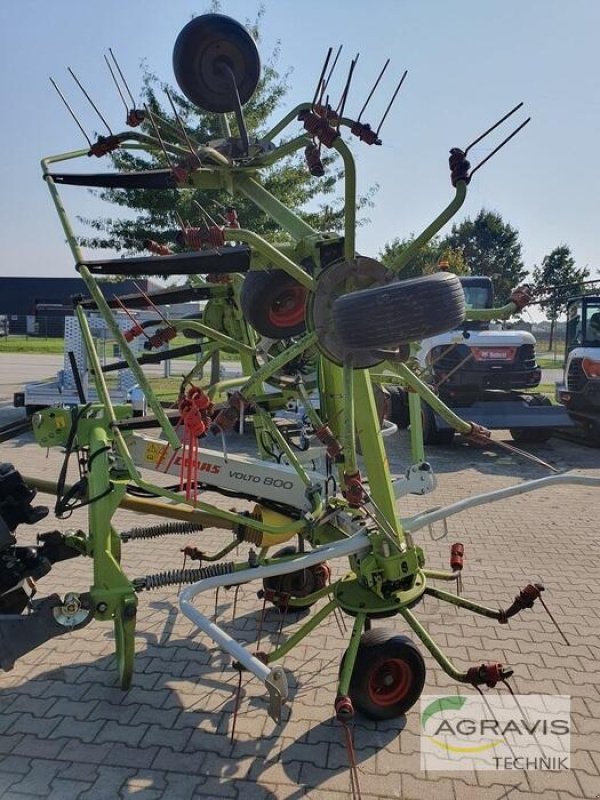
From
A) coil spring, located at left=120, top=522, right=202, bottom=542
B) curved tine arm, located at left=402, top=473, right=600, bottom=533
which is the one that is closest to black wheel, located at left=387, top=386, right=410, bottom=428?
coil spring, located at left=120, top=522, right=202, bottom=542

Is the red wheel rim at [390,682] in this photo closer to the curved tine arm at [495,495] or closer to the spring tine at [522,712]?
the spring tine at [522,712]

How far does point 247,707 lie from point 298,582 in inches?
47.9

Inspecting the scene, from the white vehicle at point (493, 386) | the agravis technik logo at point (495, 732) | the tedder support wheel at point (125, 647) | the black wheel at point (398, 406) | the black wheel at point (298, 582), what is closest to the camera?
the agravis technik logo at point (495, 732)

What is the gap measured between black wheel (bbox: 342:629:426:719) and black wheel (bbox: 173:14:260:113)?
2.86 meters

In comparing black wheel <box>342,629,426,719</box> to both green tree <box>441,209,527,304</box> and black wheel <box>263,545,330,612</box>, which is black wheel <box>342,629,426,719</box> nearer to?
black wheel <box>263,545,330,612</box>

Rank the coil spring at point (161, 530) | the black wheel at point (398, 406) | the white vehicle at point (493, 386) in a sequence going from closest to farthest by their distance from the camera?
the coil spring at point (161, 530) < the white vehicle at point (493, 386) < the black wheel at point (398, 406)

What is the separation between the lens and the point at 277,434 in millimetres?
4031

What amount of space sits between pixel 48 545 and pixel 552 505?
5.51m

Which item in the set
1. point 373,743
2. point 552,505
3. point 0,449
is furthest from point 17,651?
point 0,449

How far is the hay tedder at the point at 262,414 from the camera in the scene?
9.00 feet

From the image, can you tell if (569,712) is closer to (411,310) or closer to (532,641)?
(532,641)

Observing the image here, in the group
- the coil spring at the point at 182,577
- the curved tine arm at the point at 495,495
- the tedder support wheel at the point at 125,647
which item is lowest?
the tedder support wheel at the point at 125,647

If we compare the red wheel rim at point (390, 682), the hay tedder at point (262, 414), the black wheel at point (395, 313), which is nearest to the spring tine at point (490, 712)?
the hay tedder at point (262, 414)

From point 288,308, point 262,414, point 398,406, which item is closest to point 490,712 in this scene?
point 262,414
